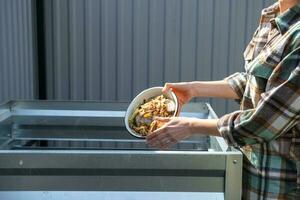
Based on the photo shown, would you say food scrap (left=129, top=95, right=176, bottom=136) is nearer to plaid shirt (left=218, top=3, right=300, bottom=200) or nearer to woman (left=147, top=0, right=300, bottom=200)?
woman (left=147, top=0, right=300, bottom=200)

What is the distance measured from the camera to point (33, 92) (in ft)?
14.8

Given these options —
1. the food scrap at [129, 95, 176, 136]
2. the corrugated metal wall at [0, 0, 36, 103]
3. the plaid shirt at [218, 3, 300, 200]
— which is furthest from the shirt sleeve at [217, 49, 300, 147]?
the corrugated metal wall at [0, 0, 36, 103]

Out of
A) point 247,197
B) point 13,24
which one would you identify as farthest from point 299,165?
point 13,24

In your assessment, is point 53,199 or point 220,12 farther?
point 220,12

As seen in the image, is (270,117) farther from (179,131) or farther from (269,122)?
(179,131)

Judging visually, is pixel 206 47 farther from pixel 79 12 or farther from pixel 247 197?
pixel 247 197

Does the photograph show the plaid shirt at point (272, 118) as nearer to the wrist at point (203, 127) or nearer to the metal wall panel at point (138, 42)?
the wrist at point (203, 127)

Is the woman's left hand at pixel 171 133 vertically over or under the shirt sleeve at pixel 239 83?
under

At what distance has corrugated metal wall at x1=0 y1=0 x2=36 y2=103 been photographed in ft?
12.6

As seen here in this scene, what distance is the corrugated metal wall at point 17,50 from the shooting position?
3.83 m

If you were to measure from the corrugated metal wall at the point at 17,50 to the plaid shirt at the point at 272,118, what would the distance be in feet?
7.53

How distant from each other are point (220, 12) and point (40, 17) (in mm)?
1581

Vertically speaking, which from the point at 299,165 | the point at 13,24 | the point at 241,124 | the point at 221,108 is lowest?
the point at 221,108

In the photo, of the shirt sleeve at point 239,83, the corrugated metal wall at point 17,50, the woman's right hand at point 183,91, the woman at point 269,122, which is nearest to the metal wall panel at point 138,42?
the corrugated metal wall at point 17,50
